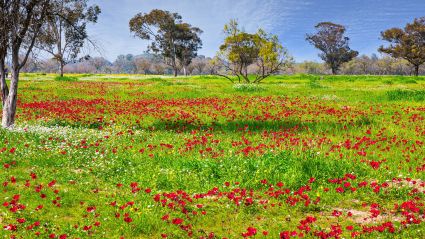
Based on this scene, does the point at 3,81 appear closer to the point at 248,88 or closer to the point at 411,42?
the point at 248,88

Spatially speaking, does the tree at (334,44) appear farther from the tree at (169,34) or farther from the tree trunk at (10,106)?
the tree trunk at (10,106)

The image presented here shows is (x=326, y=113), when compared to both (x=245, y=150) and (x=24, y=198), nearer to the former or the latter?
(x=245, y=150)

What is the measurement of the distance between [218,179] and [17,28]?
1117 centimetres

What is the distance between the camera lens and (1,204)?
709 cm

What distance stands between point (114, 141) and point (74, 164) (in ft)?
8.32

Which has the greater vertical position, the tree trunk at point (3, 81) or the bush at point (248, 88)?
the tree trunk at point (3, 81)

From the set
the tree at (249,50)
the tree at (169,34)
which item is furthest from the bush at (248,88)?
the tree at (169,34)

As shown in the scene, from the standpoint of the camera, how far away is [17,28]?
1471 cm

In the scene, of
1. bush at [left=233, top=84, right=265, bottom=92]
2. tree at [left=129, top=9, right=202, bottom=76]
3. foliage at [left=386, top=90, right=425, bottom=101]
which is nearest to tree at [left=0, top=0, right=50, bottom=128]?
bush at [left=233, top=84, right=265, bottom=92]

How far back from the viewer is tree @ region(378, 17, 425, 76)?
283 feet

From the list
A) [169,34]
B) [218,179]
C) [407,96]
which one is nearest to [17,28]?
[218,179]

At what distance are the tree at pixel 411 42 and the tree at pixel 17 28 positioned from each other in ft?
290

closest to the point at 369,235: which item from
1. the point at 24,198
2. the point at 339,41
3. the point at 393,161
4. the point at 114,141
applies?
the point at 393,161

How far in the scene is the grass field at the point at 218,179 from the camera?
636cm
